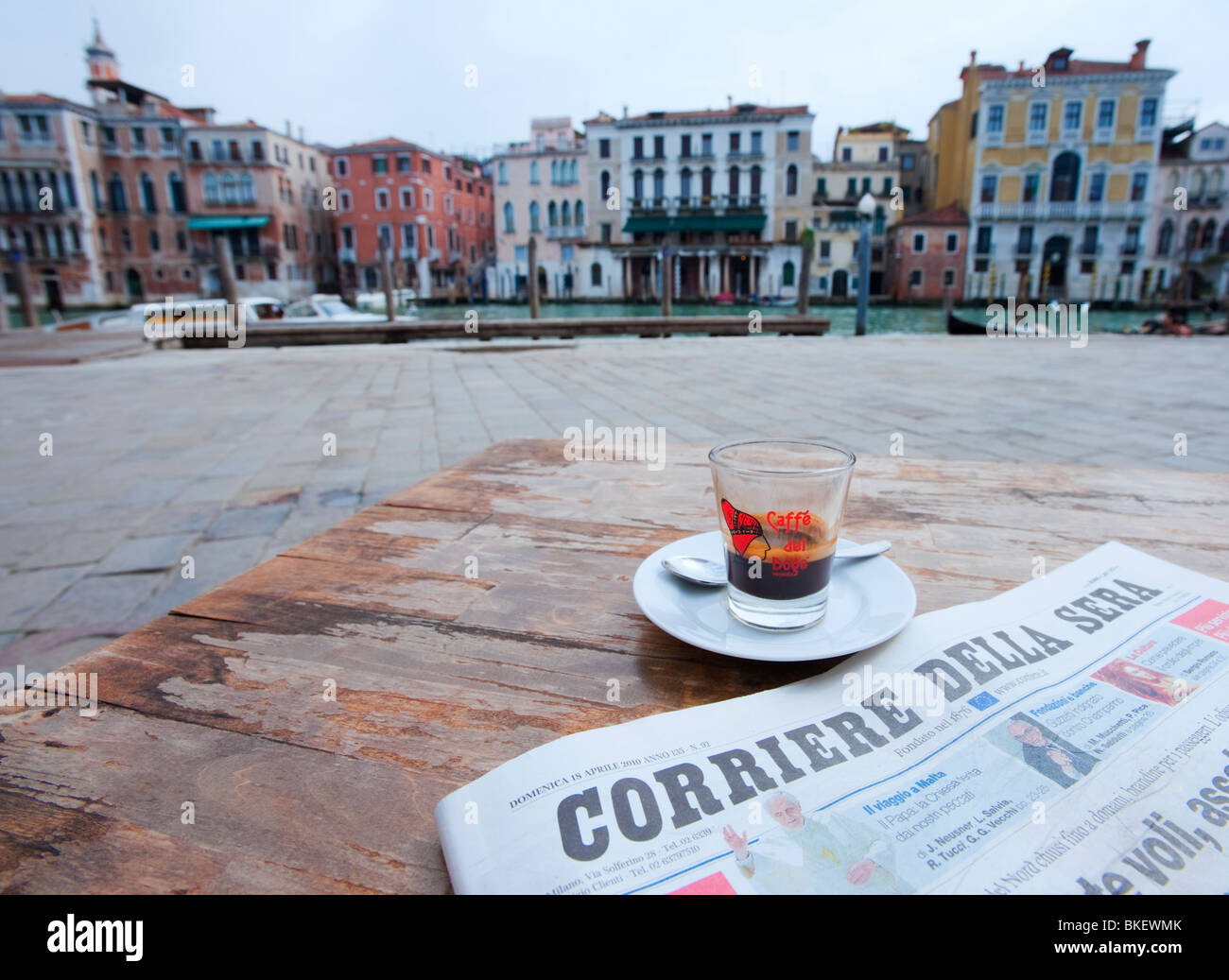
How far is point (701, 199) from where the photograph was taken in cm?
2595

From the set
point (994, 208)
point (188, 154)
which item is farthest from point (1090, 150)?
point (188, 154)

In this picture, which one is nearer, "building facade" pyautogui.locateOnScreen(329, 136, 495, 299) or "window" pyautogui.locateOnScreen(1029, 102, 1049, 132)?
"window" pyautogui.locateOnScreen(1029, 102, 1049, 132)

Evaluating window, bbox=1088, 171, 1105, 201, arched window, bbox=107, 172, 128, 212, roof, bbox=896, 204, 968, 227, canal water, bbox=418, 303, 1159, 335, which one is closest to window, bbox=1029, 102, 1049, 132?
window, bbox=1088, 171, 1105, 201

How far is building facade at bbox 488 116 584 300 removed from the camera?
26.8 meters

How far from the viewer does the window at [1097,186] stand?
22250 millimetres

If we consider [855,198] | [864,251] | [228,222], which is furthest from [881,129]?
[228,222]

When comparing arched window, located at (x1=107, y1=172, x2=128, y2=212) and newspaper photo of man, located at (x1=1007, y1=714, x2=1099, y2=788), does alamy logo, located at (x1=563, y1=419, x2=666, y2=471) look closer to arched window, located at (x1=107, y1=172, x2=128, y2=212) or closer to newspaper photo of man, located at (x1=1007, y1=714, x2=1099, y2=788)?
newspaper photo of man, located at (x1=1007, y1=714, x2=1099, y2=788)

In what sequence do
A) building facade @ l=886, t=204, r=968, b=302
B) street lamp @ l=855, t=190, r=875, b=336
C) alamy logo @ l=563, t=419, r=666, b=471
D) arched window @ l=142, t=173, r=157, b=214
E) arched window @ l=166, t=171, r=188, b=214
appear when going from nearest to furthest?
alamy logo @ l=563, t=419, r=666, b=471, street lamp @ l=855, t=190, r=875, b=336, building facade @ l=886, t=204, r=968, b=302, arched window @ l=142, t=173, r=157, b=214, arched window @ l=166, t=171, r=188, b=214

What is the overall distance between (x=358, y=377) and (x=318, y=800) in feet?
16.7

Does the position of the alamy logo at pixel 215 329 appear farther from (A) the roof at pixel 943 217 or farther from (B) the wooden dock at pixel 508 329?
(A) the roof at pixel 943 217

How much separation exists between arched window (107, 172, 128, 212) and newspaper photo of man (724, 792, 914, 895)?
3242cm

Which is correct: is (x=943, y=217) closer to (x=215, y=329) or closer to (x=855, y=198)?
(x=855, y=198)
